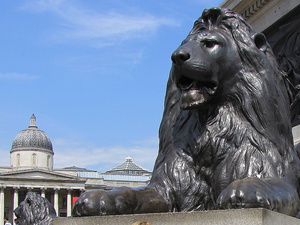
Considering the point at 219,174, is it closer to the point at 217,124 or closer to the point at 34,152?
the point at 217,124

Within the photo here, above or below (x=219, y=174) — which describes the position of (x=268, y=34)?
above

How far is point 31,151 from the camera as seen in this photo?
75.8 m

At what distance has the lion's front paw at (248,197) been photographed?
7.34ft

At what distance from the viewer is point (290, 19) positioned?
23.7 feet

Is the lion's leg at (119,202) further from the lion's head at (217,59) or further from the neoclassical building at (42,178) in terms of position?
the neoclassical building at (42,178)

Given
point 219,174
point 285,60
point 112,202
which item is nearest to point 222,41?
point 219,174

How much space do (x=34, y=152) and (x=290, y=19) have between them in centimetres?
7065

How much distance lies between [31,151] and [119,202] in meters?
74.7

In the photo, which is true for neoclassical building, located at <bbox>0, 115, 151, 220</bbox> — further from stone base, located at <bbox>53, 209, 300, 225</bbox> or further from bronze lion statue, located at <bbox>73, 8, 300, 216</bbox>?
stone base, located at <bbox>53, 209, 300, 225</bbox>

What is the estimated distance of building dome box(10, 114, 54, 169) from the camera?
74.9 meters

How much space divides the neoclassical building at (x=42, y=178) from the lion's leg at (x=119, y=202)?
67.5 m

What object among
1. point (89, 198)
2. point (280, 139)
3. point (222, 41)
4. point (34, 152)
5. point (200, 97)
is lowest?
point (89, 198)

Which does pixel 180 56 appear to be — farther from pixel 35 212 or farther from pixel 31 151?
pixel 31 151

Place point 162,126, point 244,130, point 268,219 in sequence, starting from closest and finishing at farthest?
point 268,219
point 244,130
point 162,126
